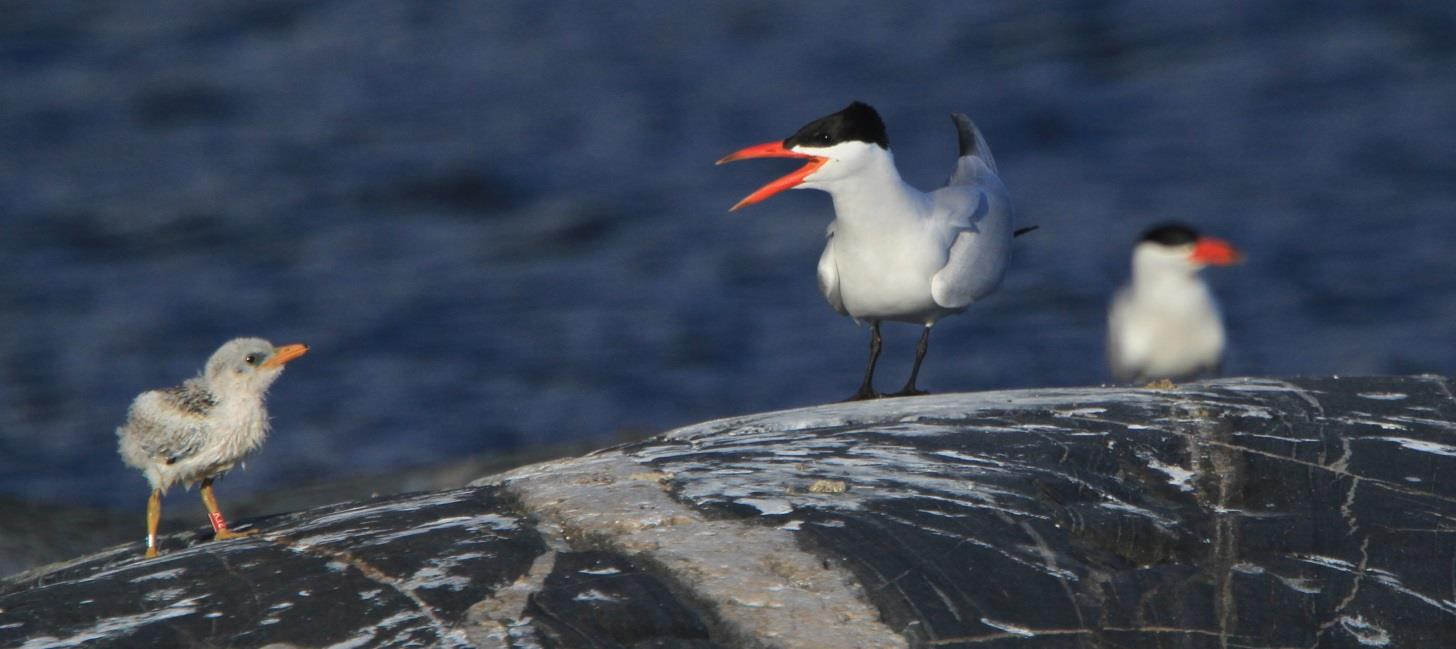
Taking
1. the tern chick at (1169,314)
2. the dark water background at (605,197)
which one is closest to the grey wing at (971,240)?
the tern chick at (1169,314)

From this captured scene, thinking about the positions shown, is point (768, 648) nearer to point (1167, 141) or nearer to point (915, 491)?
point (915, 491)

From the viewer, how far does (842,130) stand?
6.05 metres

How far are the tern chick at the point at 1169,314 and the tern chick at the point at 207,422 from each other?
3.76 m

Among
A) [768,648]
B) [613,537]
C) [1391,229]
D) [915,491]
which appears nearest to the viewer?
[768,648]

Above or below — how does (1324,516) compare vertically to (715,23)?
below

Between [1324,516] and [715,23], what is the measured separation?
47.1 ft

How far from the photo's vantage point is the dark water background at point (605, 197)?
39.9 ft

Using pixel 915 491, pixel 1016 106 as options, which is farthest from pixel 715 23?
pixel 915 491

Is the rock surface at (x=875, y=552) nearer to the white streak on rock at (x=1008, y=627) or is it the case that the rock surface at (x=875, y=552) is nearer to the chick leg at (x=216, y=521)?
the white streak on rock at (x=1008, y=627)

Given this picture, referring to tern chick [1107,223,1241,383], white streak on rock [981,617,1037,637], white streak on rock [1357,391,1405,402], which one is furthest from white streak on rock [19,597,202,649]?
tern chick [1107,223,1241,383]

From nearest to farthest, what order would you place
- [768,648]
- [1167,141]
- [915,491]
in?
[768,648] < [915,491] < [1167,141]

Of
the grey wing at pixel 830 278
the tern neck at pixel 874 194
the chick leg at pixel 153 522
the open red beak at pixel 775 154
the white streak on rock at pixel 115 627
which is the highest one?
the open red beak at pixel 775 154

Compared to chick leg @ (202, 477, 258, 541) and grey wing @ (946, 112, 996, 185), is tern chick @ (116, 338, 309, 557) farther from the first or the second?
grey wing @ (946, 112, 996, 185)

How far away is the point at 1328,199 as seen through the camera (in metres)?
14.6
